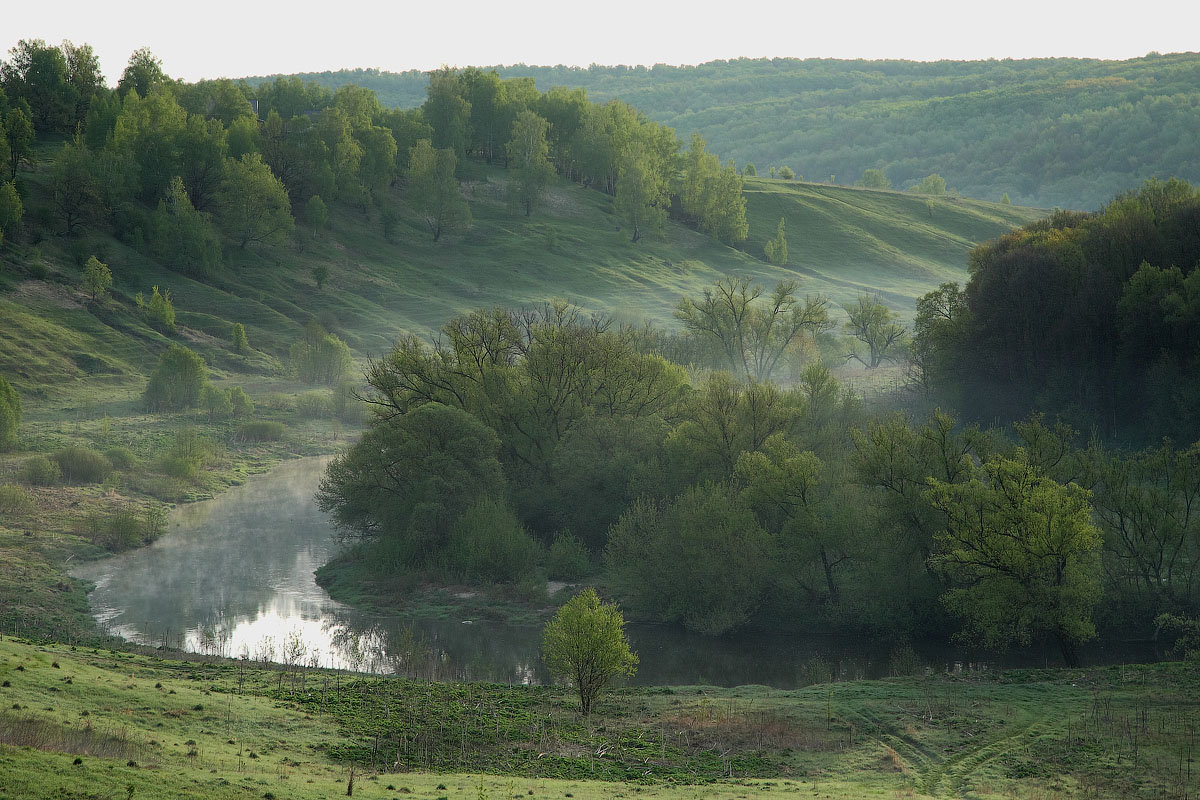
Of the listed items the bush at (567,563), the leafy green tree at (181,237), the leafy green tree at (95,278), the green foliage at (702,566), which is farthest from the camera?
the leafy green tree at (181,237)

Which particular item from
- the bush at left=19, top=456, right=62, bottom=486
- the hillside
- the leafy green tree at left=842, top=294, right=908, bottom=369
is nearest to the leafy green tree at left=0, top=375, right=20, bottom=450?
the bush at left=19, top=456, right=62, bottom=486

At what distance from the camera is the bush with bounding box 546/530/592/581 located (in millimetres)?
49750

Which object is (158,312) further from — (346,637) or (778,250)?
(778,250)

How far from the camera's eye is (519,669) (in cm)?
3906

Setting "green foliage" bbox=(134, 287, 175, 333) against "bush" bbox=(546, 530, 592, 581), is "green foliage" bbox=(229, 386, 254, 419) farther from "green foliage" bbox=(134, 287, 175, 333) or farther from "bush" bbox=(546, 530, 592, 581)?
"bush" bbox=(546, 530, 592, 581)

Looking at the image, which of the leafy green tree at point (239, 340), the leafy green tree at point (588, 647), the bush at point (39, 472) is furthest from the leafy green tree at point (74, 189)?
the leafy green tree at point (588, 647)

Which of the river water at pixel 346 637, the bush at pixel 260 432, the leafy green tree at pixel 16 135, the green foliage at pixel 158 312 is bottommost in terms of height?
the bush at pixel 260 432

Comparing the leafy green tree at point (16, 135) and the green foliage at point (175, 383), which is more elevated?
the leafy green tree at point (16, 135)

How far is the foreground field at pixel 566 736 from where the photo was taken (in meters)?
20.2

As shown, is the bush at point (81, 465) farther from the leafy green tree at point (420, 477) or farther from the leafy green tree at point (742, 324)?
the leafy green tree at point (742, 324)

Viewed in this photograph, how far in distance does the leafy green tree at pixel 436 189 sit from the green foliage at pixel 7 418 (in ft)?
247

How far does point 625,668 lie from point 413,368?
28.0 m

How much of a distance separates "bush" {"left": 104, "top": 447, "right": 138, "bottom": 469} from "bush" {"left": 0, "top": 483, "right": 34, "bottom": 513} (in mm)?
10254

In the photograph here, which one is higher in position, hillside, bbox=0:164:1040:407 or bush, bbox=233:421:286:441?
hillside, bbox=0:164:1040:407
